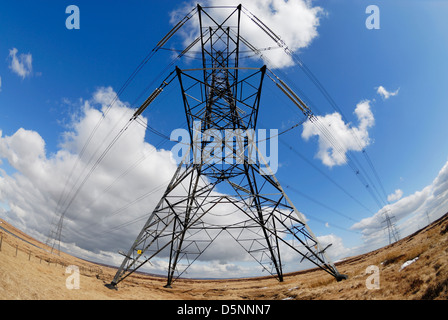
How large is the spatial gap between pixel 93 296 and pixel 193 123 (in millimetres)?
12419

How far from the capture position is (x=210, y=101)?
1681 centimetres

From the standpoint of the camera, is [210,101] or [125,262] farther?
[210,101]

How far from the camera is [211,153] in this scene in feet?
54.1
